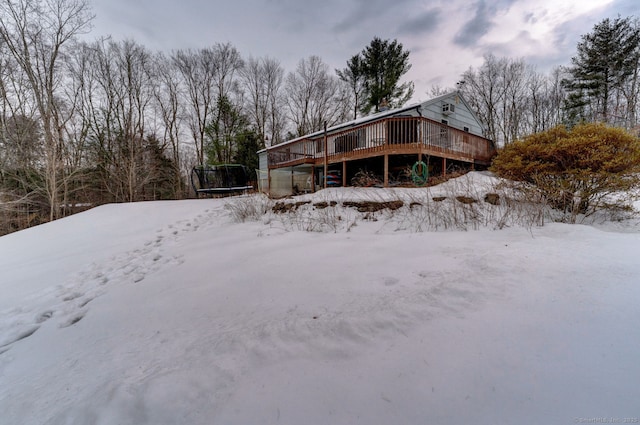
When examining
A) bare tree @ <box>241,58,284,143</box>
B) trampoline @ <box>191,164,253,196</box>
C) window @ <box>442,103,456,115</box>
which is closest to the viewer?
trampoline @ <box>191,164,253,196</box>

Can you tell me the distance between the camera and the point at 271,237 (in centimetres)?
366

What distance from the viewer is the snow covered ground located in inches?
35.1

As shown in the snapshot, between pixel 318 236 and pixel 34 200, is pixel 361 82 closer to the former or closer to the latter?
pixel 318 236

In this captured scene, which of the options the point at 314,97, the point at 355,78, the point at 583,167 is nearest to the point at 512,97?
the point at 355,78

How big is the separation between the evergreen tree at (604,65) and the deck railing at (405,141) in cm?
885

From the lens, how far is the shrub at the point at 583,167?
3643mm

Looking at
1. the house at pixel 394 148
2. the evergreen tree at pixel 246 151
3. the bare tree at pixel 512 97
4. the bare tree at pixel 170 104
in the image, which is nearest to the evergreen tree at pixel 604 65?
the bare tree at pixel 512 97

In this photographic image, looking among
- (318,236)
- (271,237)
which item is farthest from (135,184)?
(318,236)

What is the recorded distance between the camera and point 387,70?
629 inches

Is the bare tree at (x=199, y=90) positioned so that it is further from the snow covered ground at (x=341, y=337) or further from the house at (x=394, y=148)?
the snow covered ground at (x=341, y=337)

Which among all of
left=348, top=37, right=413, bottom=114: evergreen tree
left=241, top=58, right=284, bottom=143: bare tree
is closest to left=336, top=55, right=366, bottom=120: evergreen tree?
left=348, top=37, right=413, bottom=114: evergreen tree

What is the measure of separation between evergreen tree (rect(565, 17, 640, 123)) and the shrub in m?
12.4

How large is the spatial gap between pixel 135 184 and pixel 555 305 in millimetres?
13636

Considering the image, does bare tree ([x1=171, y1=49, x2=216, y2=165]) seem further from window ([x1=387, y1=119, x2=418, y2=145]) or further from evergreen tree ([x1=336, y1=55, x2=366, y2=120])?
window ([x1=387, y1=119, x2=418, y2=145])
